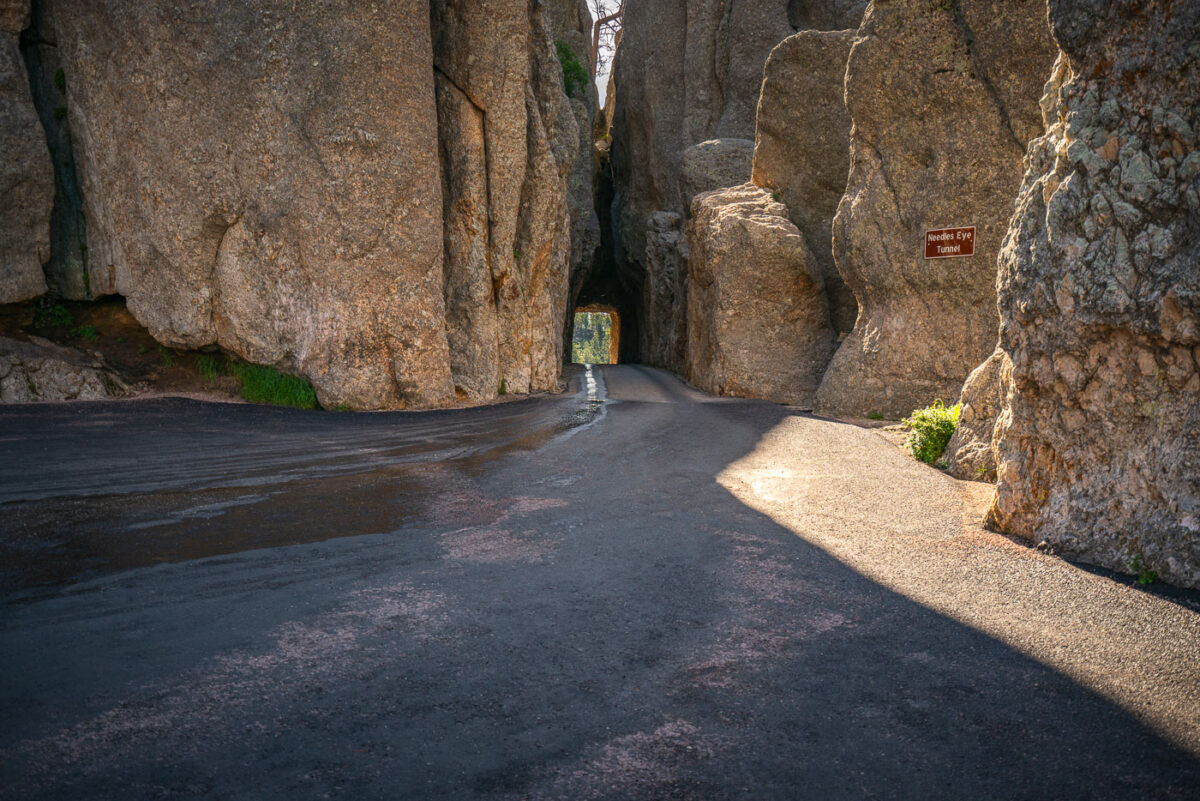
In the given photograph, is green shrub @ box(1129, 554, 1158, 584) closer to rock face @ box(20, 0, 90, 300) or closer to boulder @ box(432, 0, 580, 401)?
boulder @ box(432, 0, 580, 401)

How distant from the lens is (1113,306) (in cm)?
393

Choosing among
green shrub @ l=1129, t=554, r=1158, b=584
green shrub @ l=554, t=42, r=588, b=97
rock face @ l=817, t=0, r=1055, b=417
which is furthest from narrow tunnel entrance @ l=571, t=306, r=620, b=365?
green shrub @ l=1129, t=554, r=1158, b=584

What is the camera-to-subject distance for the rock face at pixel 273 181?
977cm

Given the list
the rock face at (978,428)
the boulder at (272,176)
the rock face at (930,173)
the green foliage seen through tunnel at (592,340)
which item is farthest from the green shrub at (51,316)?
the green foliage seen through tunnel at (592,340)

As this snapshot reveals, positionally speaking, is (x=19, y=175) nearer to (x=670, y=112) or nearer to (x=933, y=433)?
(x=933, y=433)

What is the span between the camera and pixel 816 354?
A: 1412cm

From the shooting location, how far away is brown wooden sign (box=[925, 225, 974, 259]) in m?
10.1

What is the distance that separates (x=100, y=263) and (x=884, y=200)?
11.7 m

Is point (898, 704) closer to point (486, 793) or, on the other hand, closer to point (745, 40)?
point (486, 793)

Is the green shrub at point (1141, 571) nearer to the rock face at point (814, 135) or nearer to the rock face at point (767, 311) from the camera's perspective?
the rock face at point (767, 311)

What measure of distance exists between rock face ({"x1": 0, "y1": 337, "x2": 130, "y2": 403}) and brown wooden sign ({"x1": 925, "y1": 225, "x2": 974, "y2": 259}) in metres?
11.6

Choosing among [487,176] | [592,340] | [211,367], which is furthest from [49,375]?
[592,340]

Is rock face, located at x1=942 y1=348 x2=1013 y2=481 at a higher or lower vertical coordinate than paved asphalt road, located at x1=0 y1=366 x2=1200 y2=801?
higher

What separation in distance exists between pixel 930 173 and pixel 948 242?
1042 millimetres
